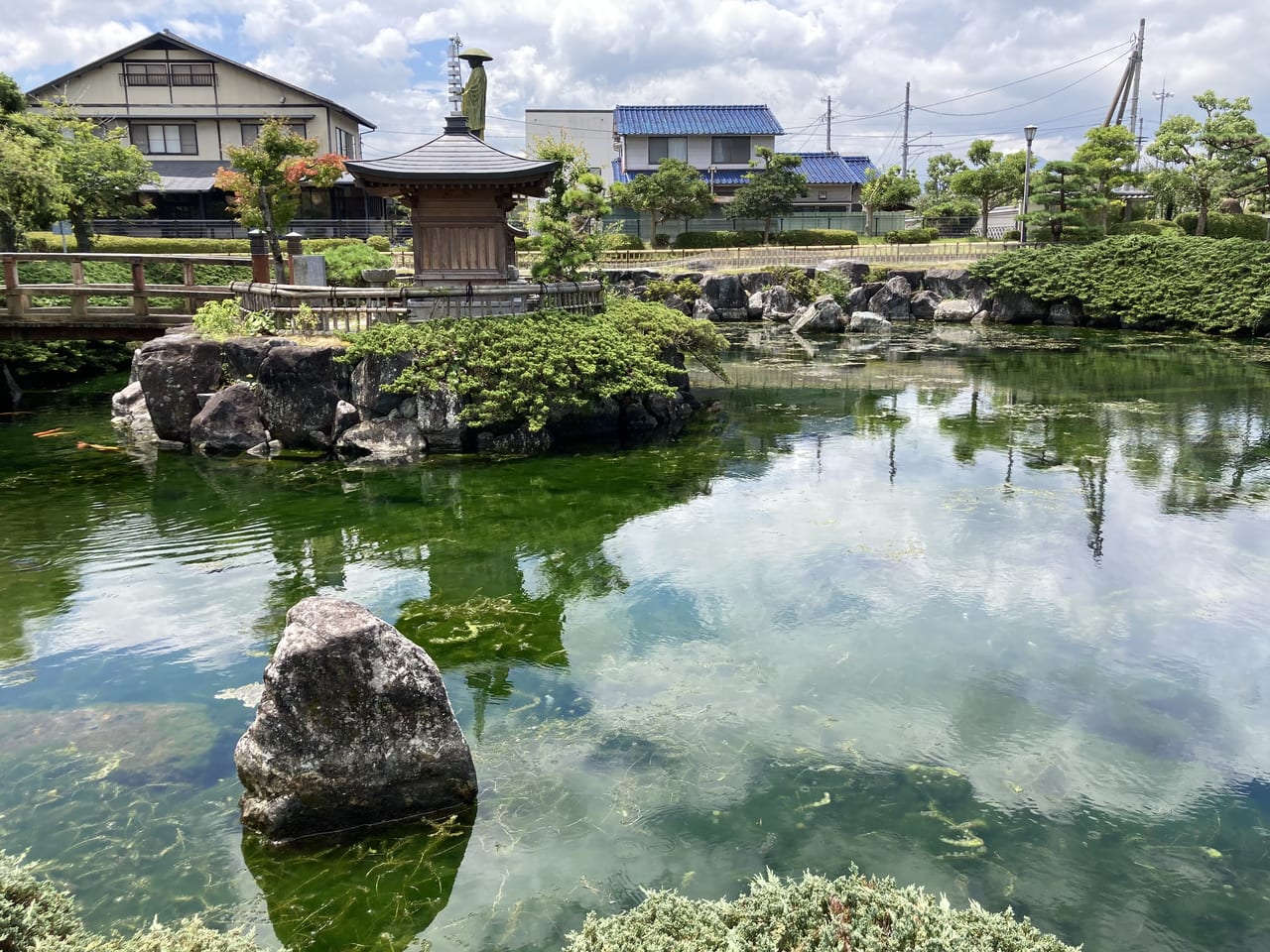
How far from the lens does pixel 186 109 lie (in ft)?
151

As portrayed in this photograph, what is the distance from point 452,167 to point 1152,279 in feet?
107

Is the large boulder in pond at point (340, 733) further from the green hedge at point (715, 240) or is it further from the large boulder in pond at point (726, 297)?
the green hedge at point (715, 240)

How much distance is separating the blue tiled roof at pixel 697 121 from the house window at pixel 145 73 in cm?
2780

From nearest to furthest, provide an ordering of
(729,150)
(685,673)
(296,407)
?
(685,673)
(296,407)
(729,150)

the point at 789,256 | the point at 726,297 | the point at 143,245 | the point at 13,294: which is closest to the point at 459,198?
the point at 13,294

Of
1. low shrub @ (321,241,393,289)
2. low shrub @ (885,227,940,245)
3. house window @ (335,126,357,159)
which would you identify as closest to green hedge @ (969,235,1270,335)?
low shrub @ (885,227,940,245)

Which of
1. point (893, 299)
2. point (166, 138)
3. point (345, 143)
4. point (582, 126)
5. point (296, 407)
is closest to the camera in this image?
point (296, 407)

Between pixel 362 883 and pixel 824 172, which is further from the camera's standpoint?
pixel 824 172

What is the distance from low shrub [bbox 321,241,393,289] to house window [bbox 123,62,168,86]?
21747 millimetres

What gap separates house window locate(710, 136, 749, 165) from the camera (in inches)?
2445

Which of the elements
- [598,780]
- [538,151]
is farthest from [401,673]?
[538,151]

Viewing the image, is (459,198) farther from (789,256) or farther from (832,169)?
(832,169)

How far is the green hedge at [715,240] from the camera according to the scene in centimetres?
5334

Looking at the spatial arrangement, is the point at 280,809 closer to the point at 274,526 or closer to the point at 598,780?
the point at 598,780
